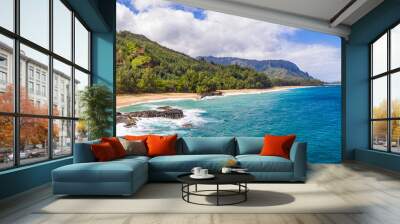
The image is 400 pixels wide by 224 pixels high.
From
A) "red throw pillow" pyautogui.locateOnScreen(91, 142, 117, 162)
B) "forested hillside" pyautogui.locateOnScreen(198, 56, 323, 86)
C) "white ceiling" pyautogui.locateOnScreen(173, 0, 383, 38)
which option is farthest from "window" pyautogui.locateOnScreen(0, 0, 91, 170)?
"forested hillside" pyautogui.locateOnScreen(198, 56, 323, 86)

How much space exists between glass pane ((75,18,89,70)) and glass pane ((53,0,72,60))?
0.45 metres

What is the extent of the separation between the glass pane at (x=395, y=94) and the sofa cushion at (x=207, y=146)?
3.76 m

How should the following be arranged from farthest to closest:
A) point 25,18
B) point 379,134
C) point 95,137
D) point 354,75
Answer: point 354,75
point 379,134
point 95,137
point 25,18

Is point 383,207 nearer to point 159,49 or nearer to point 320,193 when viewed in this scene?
point 320,193

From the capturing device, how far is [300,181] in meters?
6.32

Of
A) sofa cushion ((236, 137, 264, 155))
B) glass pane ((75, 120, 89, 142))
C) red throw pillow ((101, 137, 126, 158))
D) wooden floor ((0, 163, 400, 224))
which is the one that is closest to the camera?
wooden floor ((0, 163, 400, 224))

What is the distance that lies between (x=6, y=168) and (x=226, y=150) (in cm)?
375

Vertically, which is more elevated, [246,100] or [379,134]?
[246,100]

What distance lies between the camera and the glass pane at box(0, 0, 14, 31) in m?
5.04

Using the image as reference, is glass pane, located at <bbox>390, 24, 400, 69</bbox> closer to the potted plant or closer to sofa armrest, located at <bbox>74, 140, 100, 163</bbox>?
the potted plant

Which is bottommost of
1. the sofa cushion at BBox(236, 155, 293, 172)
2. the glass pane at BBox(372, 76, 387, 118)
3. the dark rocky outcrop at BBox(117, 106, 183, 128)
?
the sofa cushion at BBox(236, 155, 293, 172)

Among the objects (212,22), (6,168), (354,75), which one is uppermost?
(212,22)

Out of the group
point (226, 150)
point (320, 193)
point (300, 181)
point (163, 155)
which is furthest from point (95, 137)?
point (320, 193)

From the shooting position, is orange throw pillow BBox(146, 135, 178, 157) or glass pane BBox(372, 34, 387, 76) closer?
orange throw pillow BBox(146, 135, 178, 157)
